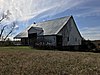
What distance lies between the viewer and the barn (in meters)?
39.6

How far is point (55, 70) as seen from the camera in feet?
31.9

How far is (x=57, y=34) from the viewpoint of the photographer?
38750 mm

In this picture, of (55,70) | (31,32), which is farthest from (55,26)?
(55,70)

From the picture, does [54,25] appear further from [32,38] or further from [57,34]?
[32,38]

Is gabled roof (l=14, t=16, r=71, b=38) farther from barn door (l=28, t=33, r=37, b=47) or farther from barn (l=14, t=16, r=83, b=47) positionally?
barn door (l=28, t=33, r=37, b=47)

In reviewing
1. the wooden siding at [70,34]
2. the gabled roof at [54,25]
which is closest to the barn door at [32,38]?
the gabled roof at [54,25]

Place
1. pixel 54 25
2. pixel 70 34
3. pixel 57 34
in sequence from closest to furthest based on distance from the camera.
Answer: pixel 57 34, pixel 70 34, pixel 54 25

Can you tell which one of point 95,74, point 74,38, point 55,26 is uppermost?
point 55,26

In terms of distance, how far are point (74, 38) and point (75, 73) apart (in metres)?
34.6

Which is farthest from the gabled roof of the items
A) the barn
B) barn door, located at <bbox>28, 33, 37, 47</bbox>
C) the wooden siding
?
barn door, located at <bbox>28, 33, 37, 47</bbox>

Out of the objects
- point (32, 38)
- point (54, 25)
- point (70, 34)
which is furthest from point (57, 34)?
point (32, 38)

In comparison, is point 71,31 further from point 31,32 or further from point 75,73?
point 75,73

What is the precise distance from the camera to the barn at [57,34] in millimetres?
39594

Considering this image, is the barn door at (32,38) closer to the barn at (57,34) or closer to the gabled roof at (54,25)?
the barn at (57,34)
